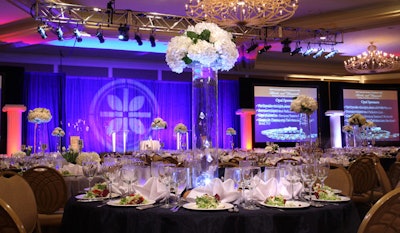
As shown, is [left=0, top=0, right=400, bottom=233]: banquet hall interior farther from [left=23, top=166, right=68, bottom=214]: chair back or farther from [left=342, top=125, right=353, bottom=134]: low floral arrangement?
[left=23, top=166, right=68, bottom=214]: chair back

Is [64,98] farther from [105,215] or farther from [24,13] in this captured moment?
[105,215]

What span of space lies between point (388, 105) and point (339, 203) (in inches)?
579

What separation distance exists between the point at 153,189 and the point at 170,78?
39.9 ft

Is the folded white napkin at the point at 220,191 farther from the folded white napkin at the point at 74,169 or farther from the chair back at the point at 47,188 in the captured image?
the folded white napkin at the point at 74,169

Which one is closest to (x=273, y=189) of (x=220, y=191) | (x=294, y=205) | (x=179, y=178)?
(x=294, y=205)

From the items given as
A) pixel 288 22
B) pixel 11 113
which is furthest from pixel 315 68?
pixel 11 113

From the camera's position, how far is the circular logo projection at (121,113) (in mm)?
13305

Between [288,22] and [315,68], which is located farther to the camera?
[315,68]

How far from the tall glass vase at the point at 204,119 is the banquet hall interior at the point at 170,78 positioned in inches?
249

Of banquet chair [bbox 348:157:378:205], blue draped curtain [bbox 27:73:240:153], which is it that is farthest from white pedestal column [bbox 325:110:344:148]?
banquet chair [bbox 348:157:378:205]

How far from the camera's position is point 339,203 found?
2281 mm

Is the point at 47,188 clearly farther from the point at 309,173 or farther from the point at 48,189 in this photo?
the point at 309,173

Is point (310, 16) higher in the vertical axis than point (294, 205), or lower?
higher

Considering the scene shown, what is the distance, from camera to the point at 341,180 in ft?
10.5
